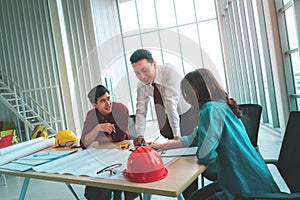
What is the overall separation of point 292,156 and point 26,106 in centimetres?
572

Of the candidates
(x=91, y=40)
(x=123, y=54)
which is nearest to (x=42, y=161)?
(x=123, y=54)

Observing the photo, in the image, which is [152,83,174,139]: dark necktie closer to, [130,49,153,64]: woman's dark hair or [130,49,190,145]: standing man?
[130,49,190,145]: standing man

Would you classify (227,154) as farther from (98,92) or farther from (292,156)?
(98,92)

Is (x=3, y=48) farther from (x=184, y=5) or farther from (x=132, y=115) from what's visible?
(x=132, y=115)

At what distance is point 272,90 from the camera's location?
3.95m

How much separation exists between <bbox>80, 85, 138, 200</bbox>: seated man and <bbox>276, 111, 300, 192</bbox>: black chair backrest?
1060 millimetres

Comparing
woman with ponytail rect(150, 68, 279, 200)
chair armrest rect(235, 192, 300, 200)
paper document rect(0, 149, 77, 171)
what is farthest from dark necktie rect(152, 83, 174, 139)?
chair armrest rect(235, 192, 300, 200)

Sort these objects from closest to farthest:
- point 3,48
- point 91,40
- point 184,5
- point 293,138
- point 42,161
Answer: point 293,138, point 42,161, point 184,5, point 91,40, point 3,48

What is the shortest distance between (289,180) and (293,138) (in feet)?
0.66

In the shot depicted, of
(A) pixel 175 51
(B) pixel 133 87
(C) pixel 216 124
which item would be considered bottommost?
(C) pixel 216 124

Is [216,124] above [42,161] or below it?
above

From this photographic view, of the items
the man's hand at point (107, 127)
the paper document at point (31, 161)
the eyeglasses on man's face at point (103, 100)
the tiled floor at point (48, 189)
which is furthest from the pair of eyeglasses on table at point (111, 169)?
the tiled floor at point (48, 189)

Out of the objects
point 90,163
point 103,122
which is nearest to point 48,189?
point 103,122

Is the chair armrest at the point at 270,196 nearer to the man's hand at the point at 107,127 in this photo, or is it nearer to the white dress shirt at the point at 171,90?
the white dress shirt at the point at 171,90
